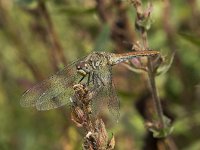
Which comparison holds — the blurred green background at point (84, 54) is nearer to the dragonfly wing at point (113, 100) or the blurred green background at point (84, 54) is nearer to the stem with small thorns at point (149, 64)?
the stem with small thorns at point (149, 64)

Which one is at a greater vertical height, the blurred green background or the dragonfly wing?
the dragonfly wing

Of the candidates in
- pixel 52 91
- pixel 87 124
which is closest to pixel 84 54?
pixel 52 91

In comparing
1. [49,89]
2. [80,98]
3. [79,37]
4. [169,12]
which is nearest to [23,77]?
[79,37]

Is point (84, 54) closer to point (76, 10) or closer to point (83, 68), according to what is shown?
point (76, 10)

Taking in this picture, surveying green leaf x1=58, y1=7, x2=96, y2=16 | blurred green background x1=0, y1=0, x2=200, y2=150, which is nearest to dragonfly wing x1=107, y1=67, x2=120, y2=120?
blurred green background x1=0, y1=0, x2=200, y2=150

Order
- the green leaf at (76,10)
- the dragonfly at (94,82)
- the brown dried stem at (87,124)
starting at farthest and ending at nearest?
1. the green leaf at (76,10)
2. the dragonfly at (94,82)
3. the brown dried stem at (87,124)

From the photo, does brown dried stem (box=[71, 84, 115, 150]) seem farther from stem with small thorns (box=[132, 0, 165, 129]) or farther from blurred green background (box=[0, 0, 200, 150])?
blurred green background (box=[0, 0, 200, 150])

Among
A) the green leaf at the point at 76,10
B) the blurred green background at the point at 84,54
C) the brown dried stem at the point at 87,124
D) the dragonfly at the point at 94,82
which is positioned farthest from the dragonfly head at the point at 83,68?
the green leaf at the point at 76,10
